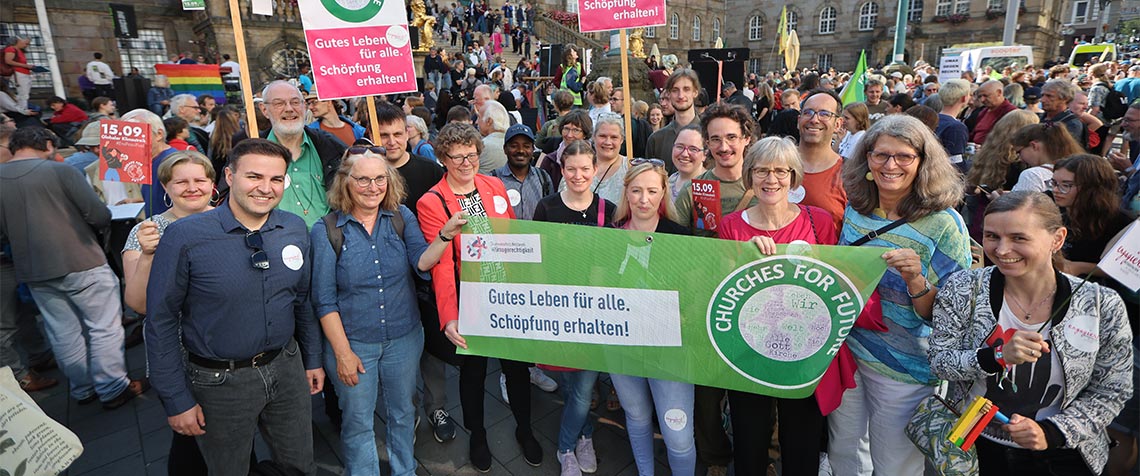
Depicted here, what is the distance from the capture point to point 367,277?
271 centimetres

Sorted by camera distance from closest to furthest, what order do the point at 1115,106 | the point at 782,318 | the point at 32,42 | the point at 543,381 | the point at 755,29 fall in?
1. the point at 782,318
2. the point at 543,381
3. the point at 1115,106
4. the point at 32,42
5. the point at 755,29

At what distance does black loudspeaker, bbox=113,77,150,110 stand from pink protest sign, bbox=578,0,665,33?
1306 cm

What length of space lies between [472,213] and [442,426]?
148 cm

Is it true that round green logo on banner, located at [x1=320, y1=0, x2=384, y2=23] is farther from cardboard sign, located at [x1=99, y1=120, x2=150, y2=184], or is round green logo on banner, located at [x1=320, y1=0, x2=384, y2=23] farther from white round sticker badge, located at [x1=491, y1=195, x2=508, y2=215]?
white round sticker badge, located at [x1=491, y1=195, x2=508, y2=215]

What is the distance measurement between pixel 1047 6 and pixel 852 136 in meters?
45.1

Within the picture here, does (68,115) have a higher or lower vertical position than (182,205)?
higher

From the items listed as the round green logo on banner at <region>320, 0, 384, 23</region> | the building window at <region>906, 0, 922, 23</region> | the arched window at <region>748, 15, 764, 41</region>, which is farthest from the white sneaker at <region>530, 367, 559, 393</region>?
the arched window at <region>748, 15, 764, 41</region>

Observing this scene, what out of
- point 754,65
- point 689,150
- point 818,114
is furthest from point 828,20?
point 689,150

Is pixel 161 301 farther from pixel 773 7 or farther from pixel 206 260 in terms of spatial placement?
pixel 773 7

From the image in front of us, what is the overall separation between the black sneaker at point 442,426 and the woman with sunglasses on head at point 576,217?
2.62 ft

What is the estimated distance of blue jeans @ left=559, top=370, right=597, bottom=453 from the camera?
3.05 m

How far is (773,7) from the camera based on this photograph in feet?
151

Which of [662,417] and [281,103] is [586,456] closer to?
[662,417]

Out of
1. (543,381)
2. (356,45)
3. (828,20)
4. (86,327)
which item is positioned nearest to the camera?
(356,45)
